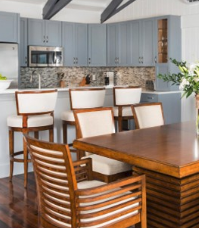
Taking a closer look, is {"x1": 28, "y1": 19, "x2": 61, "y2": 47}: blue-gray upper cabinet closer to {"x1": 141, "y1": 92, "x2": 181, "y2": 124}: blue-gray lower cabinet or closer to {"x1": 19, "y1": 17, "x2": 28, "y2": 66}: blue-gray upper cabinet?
{"x1": 19, "y1": 17, "x2": 28, "y2": 66}: blue-gray upper cabinet

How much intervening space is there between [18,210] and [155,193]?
1693mm

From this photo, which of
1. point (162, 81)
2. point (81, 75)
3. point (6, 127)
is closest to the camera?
point (6, 127)

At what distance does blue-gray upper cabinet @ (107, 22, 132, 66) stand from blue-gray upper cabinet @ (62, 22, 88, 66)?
0.55m

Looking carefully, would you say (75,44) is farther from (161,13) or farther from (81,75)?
(161,13)

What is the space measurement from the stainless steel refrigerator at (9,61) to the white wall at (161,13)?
987mm

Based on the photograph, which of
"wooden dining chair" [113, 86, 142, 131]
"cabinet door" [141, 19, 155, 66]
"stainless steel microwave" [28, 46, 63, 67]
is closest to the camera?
"wooden dining chair" [113, 86, 142, 131]

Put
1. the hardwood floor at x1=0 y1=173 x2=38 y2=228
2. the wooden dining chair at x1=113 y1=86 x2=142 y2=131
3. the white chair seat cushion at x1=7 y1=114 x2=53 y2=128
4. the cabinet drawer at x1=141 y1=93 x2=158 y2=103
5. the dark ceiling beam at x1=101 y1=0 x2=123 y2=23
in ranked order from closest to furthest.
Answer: the hardwood floor at x1=0 y1=173 x2=38 y2=228 < the white chair seat cushion at x1=7 y1=114 x2=53 y2=128 < the wooden dining chair at x1=113 y1=86 x2=142 y2=131 < the cabinet drawer at x1=141 y1=93 x2=158 y2=103 < the dark ceiling beam at x1=101 y1=0 x2=123 y2=23

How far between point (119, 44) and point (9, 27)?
2.44 meters

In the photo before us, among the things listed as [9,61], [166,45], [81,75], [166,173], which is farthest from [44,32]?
[166,173]

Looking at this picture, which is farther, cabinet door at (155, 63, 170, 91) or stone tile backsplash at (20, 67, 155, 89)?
stone tile backsplash at (20, 67, 155, 89)

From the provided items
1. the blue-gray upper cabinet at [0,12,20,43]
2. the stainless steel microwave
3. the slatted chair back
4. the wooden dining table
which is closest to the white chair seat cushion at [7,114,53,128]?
the slatted chair back

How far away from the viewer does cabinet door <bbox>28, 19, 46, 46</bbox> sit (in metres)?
7.71

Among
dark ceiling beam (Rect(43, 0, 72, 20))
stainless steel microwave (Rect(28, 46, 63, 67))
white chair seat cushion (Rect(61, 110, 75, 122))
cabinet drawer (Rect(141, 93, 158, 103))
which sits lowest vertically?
white chair seat cushion (Rect(61, 110, 75, 122))

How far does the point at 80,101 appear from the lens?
15.6 ft
